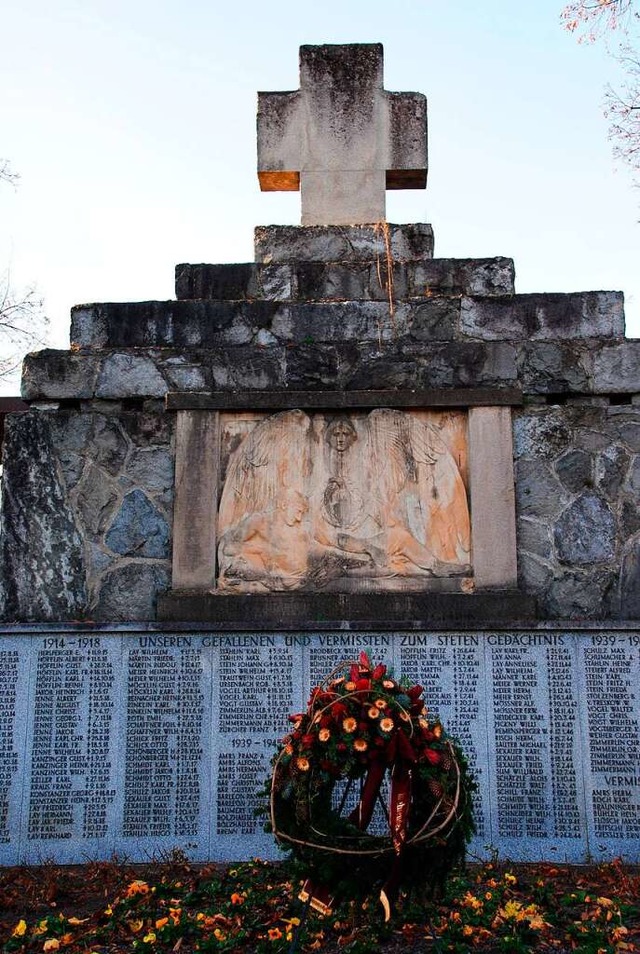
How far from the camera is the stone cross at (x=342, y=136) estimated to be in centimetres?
873

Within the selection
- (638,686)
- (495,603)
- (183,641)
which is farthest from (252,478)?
(638,686)

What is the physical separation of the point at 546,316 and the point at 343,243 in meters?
1.64

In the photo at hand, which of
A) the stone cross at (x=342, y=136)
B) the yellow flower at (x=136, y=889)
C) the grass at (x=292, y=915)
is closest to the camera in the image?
the grass at (x=292, y=915)

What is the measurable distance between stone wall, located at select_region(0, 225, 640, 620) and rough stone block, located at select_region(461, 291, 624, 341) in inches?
0.4

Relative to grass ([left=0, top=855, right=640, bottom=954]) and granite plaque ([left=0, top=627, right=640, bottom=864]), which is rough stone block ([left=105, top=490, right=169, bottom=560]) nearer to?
granite plaque ([left=0, top=627, right=640, bottom=864])

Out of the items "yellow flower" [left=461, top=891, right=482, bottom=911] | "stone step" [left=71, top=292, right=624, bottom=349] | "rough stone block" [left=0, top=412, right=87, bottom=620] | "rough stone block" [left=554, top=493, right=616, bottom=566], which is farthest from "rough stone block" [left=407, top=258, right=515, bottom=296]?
"yellow flower" [left=461, top=891, right=482, bottom=911]

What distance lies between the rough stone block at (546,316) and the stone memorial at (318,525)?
0.07ft

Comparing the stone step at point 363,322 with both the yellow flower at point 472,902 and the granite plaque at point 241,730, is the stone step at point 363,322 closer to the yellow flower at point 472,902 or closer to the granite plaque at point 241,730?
the granite plaque at point 241,730

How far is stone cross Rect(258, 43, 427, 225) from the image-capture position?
28.7 ft

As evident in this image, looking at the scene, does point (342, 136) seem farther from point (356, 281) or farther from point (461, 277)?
point (461, 277)

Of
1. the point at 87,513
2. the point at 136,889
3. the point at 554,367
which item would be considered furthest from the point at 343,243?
the point at 136,889

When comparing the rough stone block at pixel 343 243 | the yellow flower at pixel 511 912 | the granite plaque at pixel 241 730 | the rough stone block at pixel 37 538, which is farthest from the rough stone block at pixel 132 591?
the yellow flower at pixel 511 912

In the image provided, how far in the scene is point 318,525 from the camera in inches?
301

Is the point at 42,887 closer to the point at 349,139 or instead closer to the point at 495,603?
the point at 495,603
